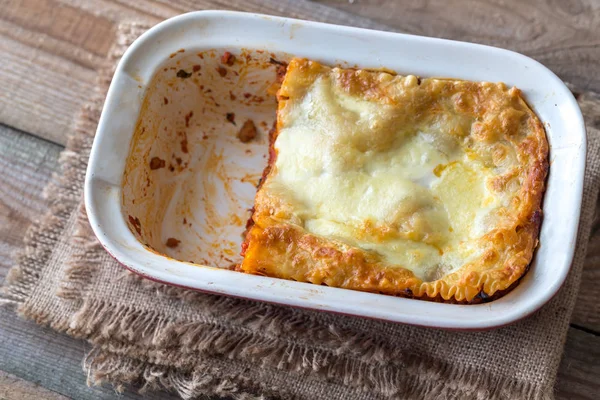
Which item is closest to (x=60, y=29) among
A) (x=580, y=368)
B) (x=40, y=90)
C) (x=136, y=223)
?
(x=40, y=90)

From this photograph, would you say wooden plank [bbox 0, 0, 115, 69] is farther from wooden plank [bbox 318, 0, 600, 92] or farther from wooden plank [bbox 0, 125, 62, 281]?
wooden plank [bbox 318, 0, 600, 92]

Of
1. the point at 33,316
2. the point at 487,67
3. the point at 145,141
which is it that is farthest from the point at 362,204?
the point at 33,316

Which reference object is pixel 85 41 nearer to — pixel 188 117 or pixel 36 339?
pixel 188 117

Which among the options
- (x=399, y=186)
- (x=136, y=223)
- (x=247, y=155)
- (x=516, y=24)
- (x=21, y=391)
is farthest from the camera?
(x=516, y=24)

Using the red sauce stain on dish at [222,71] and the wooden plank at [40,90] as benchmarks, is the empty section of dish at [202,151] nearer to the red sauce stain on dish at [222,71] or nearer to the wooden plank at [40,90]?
the red sauce stain on dish at [222,71]

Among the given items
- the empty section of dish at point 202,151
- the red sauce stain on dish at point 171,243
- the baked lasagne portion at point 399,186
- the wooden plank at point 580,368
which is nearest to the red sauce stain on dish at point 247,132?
the empty section of dish at point 202,151

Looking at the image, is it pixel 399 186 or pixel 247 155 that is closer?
pixel 399 186

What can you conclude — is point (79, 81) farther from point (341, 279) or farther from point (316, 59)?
point (341, 279)
